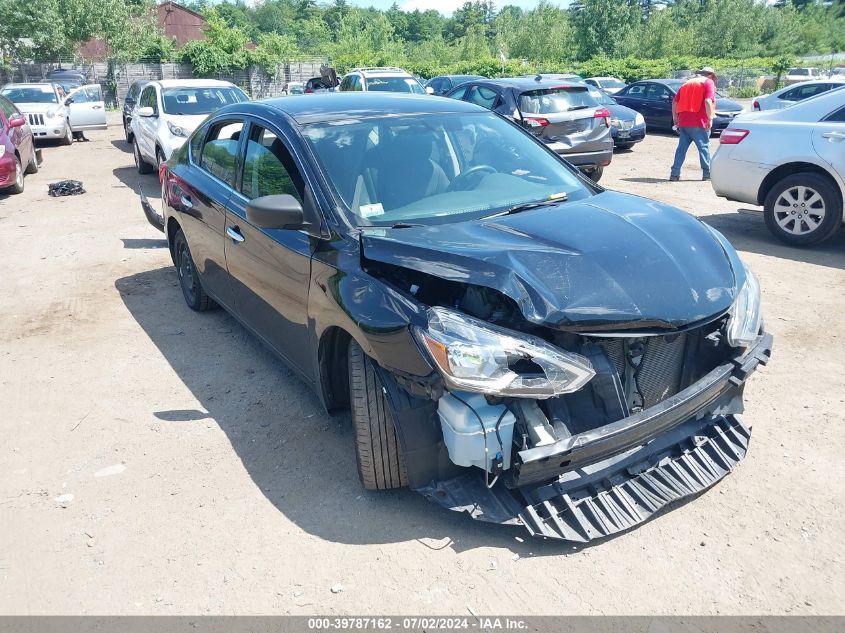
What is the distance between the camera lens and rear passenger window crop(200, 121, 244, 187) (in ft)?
15.1

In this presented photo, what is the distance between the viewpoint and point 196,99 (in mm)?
11844

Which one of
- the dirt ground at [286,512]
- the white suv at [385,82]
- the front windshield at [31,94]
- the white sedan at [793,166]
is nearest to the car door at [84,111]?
the front windshield at [31,94]

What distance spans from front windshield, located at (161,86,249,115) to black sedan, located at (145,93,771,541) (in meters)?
8.45

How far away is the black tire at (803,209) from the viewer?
7.06 m

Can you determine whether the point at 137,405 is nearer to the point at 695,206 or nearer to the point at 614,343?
the point at 614,343

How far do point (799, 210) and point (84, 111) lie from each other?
18.4 m

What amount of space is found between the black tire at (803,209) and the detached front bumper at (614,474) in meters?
4.75

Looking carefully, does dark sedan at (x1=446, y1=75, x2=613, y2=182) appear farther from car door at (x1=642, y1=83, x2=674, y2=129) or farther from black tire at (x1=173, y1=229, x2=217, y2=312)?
car door at (x1=642, y1=83, x2=674, y2=129)

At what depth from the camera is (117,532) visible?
322 centimetres

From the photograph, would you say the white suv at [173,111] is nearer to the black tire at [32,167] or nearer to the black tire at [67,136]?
the black tire at [32,167]

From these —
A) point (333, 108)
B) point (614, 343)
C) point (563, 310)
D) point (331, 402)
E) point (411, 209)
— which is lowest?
point (331, 402)

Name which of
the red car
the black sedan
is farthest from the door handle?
the red car

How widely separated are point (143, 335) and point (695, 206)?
24.8ft

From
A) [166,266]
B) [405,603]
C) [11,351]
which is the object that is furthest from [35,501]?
[166,266]
